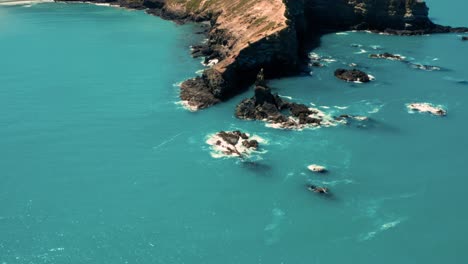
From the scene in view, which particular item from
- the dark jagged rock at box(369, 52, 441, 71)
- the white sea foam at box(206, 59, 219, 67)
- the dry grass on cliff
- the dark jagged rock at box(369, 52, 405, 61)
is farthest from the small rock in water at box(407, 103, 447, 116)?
the white sea foam at box(206, 59, 219, 67)


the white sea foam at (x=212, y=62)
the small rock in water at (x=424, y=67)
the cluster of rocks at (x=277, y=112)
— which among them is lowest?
the cluster of rocks at (x=277, y=112)

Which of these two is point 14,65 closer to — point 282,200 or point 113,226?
point 113,226

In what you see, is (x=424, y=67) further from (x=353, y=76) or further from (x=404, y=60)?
(x=353, y=76)

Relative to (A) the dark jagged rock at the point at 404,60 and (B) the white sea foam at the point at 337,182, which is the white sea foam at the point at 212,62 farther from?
(B) the white sea foam at the point at 337,182

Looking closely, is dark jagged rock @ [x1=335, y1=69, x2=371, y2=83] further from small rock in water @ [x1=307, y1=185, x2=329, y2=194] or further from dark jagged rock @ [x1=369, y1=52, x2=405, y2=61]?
small rock in water @ [x1=307, y1=185, x2=329, y2=194]

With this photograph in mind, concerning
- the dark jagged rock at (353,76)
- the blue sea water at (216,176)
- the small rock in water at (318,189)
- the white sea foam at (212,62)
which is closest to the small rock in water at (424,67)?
the blue sea water at (216,176)

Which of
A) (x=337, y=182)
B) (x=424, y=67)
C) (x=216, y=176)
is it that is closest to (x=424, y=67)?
(x=424, y=67)
